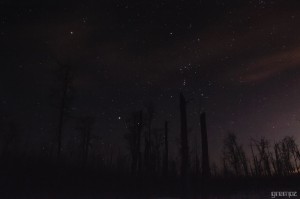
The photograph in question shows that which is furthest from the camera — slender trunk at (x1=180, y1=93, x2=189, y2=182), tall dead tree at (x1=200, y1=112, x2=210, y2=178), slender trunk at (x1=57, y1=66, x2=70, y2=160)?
slender trunk at (x1=57, y1=66, x2=70, y2=160)

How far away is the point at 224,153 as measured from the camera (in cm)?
7156

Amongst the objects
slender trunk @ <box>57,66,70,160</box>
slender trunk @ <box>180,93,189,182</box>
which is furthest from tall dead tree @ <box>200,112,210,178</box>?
slender trunk @ <box>57,66,70,160</box>

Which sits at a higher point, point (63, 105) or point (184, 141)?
point (63, 105)

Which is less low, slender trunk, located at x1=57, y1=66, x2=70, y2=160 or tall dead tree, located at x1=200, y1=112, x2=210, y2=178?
slender trunk, located at x1=57, y1=66, x2=70, y2=160

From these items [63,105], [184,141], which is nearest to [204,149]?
[184,141]

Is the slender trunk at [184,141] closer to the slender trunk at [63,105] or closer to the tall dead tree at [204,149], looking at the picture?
the tall dead tree at [204,149]

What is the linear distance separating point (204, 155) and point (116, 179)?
976 centimetres

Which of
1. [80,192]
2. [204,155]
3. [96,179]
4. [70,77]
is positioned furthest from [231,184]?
[70,77]

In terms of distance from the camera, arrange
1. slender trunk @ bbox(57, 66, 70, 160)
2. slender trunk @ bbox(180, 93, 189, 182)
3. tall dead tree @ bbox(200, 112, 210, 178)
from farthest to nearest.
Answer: slender trunk @ bbox(57, 66, 70, 160) < tall dead tree @ bbox(200, 112, 210, 178) < slender trunk @ bbox(180, 93, 189, 182)

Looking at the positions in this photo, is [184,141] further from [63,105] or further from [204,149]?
[63,105]

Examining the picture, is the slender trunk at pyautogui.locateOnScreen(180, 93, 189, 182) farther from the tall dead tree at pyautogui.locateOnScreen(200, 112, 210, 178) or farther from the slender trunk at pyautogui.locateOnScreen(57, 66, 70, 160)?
the slender trunk at pyautogui.locateOnScreen(57, 66, 70, 160)

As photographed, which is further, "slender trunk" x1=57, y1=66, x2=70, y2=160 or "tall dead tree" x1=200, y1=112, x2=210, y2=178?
"slender trunk" x1=57, y1=66, x2=70, y2=160

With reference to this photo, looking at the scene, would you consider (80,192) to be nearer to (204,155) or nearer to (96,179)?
(96,179)

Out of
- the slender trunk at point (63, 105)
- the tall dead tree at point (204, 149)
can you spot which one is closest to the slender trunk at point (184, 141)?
the tall dead tree at point (204, 149)
